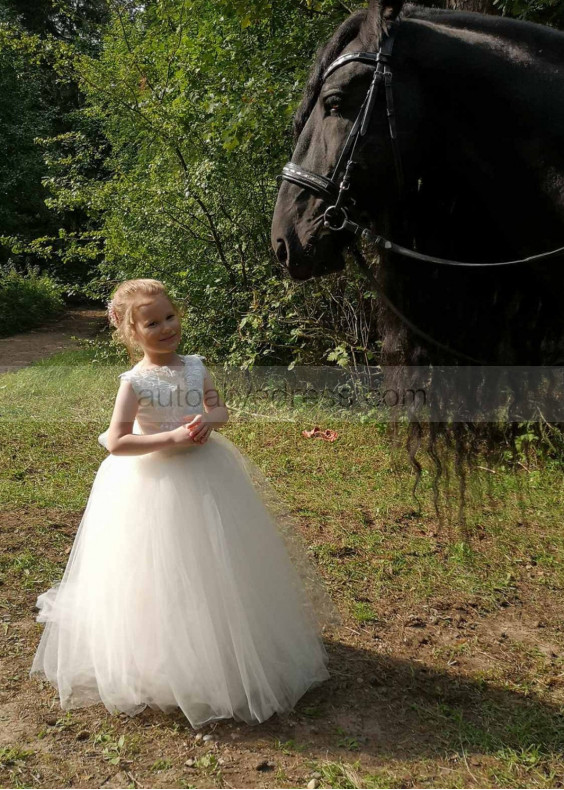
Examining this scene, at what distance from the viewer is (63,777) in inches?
84.9

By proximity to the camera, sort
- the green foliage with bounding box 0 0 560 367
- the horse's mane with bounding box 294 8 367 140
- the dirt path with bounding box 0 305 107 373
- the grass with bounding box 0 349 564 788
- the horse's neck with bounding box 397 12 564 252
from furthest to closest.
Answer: the dirt path with bounding box 0 305 107 373
the green foliage with bounding box 0 0 560 367
the grass with bounding box 0 349 564 788
the horse's mane with bounding box 294 8 367 140
the horse's neck with bounding box 397 12 564 252

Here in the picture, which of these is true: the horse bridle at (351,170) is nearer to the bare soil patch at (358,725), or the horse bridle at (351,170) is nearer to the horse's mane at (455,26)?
the horse's mane at (455,26)

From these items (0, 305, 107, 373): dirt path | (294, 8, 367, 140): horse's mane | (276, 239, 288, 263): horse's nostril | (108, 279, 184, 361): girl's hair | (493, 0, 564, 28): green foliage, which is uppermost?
(493, 0, 564, 28): green foliage

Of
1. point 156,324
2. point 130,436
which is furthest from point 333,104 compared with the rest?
point 130,436

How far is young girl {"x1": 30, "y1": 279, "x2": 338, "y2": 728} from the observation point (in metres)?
2.32

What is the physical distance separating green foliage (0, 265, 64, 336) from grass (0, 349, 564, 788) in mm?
10861

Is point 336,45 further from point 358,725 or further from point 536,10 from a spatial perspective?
point 536,10

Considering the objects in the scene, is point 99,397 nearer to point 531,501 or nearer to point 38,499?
point 38,499

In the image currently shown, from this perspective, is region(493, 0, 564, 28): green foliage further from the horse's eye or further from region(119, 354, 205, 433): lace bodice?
region(119, 354, 205, 433): lace bodice

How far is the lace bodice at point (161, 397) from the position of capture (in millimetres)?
2484

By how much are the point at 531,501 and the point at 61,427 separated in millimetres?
4539

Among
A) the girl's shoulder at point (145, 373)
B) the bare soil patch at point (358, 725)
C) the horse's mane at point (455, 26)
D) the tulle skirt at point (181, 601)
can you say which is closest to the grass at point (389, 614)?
the bare soil patch at point (358, 725)

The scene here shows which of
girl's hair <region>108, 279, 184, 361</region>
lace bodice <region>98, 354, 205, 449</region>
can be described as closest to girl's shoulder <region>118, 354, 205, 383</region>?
lace bodice <region>98, 354, 205, 449</region>

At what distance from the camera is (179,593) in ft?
7.62
